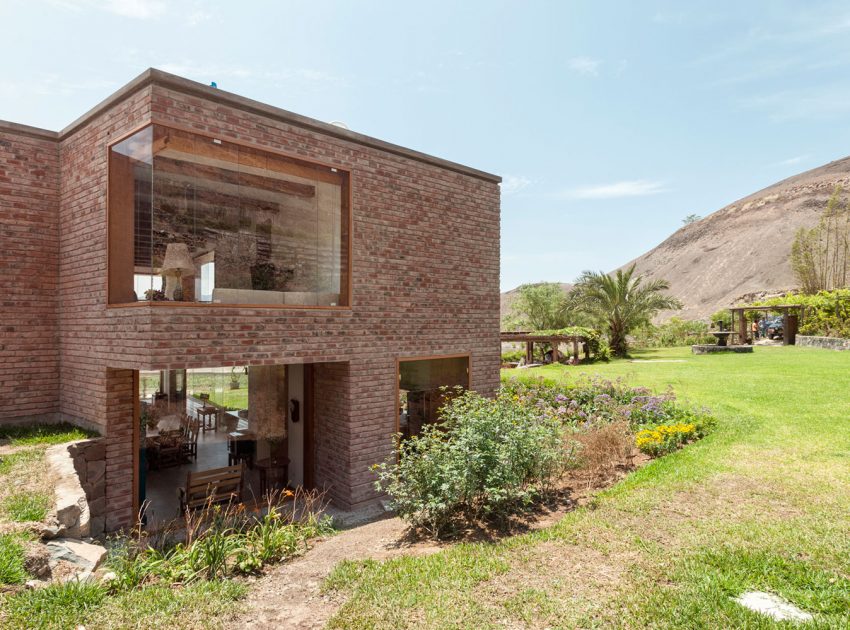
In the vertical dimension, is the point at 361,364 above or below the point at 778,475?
above

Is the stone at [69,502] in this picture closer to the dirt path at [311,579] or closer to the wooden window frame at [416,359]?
the dirt path at [311,579]

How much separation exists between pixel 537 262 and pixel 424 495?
77.6 meters

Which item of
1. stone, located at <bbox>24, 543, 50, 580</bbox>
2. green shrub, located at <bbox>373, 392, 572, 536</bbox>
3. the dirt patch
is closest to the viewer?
stone, located at <bbox>24, 543, 50, 580</bbox>

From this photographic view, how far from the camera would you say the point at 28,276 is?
23.8 feet

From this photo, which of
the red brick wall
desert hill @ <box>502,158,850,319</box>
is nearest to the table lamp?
the red brick wall

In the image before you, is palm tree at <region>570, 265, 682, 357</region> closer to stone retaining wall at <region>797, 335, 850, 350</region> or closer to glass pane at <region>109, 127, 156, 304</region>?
stone retaining wall at <region>797, 335, 850, 350</region>

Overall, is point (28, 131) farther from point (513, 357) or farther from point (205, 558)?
point (513, 357)

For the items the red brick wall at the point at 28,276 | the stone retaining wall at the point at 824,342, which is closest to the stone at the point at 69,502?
the red brick wall at the point at 28,276

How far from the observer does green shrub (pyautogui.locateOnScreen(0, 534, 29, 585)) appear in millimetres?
3383

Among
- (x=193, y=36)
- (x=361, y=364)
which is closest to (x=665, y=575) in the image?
(x=361, y=364)

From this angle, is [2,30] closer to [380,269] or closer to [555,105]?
[380,269]

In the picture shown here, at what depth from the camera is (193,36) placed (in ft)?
27.3

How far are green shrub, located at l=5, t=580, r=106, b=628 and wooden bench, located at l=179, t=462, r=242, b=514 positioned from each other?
341 centimetres

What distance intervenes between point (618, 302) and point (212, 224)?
71.8 ft
